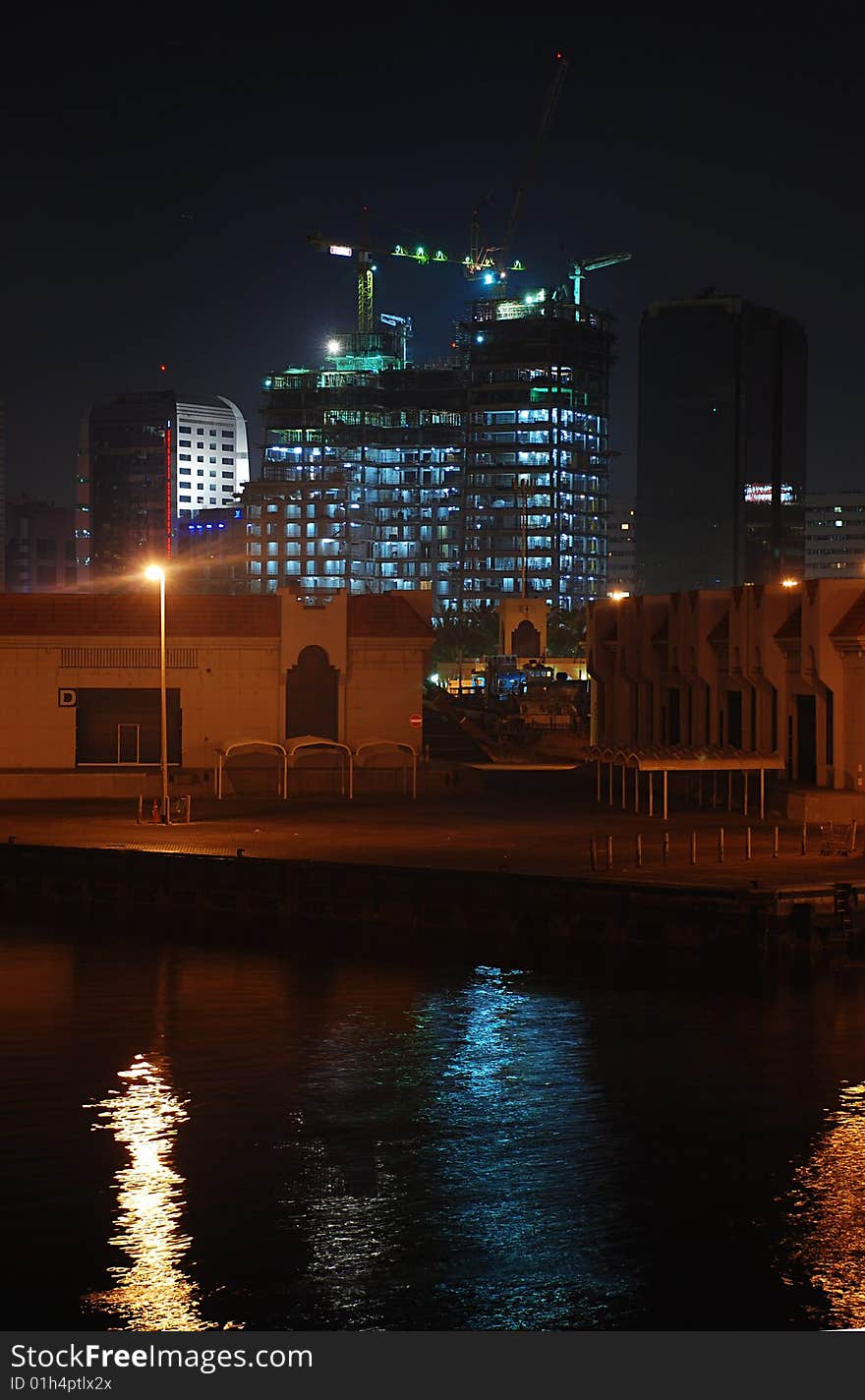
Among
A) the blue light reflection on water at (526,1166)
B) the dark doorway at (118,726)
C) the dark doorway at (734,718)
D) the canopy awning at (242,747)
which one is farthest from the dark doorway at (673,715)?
the blue light reflection on water at (526,1166)

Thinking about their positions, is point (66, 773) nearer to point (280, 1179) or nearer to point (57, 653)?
point (57, 653)

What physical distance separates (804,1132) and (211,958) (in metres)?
21.1

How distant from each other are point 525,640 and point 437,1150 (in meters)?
149

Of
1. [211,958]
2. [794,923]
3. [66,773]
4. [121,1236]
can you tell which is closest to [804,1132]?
[121,1236]

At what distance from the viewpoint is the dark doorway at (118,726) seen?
242ft

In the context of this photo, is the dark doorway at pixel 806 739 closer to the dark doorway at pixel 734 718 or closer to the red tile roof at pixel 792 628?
the red tile roof at pixel 792 628

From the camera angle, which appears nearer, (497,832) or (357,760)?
(497,832)

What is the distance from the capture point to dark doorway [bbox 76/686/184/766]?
73875 millimetres

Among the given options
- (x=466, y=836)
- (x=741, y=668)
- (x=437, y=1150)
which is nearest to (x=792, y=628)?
(x=741, y=668)

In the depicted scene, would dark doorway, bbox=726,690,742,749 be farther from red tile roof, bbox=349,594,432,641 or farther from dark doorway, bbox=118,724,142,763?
dark doorway, bbox=118,724,142,763

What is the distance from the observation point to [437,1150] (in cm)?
2959

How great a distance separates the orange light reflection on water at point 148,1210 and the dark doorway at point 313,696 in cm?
4135

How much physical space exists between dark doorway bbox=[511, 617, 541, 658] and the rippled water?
132856mm
